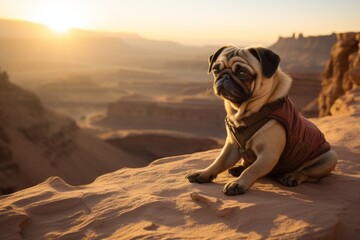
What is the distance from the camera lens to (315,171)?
372 cm

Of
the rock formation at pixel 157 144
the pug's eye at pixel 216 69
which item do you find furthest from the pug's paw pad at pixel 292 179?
the rock formation at pixel 157 144

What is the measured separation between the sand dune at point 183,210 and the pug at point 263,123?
0.60 feet

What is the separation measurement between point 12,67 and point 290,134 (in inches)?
4084

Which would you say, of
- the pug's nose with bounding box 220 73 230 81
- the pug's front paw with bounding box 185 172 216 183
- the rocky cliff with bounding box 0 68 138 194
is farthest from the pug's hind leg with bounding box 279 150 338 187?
the rocky cliff with bounding box 0 68 138 194

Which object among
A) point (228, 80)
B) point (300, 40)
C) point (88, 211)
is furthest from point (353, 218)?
point (300, 40)

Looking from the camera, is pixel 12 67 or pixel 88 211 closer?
pixel 88 211

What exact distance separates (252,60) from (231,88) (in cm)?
36

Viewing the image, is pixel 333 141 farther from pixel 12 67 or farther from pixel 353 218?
pixel 12 67

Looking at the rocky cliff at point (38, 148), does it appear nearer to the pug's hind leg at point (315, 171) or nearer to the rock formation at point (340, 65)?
the rock formation at point (340, 65)

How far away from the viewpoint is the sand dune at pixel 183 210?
8.50 feet

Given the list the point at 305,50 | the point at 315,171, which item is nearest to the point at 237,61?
the point at 315,171

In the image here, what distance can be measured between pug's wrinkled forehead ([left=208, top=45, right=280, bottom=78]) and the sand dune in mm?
1220

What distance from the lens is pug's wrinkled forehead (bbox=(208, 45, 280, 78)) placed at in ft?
11.0

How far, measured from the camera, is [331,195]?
128 inches
